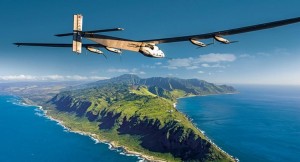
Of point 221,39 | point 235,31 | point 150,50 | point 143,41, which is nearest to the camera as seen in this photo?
point 235,31

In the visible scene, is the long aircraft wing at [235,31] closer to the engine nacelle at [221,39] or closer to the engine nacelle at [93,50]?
the engine nacelle at [221,39]

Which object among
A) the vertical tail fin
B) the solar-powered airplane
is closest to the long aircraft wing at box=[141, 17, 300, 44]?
the solar-powered airplane

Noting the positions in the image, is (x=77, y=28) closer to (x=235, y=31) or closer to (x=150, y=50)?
(x=150, y=50)

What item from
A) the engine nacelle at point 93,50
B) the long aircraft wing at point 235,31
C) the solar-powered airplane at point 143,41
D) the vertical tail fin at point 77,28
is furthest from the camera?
the engine nacelle at point 93,50

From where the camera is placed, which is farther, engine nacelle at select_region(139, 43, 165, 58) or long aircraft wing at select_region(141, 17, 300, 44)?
engine nacelle at select_region(139, 43, 165, 58)

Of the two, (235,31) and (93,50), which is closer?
(235,31)

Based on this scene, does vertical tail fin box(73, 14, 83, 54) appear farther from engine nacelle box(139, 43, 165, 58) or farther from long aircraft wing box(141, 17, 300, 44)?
long aircraft wing box(141, 17, 300, 44)

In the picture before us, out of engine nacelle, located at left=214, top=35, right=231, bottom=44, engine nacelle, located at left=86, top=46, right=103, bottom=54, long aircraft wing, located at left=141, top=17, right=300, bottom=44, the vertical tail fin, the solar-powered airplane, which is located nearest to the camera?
long aircraft wing, located at left=141, top=17, right=300, bottom=44

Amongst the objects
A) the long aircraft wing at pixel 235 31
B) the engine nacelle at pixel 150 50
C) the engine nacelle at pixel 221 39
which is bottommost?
the engine nacelle at pixel 150 50

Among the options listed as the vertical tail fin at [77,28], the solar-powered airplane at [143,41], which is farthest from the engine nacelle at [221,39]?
the vertical tail fin at [77,28]

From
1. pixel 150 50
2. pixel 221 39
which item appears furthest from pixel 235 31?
pixel 150 50

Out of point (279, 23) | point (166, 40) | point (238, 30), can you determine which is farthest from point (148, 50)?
point (279, 23)
